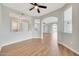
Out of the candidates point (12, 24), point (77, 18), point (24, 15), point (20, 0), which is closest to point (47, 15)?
point (24, 15)

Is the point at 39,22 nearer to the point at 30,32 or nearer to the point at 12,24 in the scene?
the point at 30,32

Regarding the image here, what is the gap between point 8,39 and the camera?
580 centimetres

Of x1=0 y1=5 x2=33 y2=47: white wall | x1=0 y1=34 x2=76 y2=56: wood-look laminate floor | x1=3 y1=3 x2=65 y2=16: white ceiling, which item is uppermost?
x1=3 y1=3 x2=65 y2=16: white ceiling

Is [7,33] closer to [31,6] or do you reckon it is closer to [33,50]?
[31,6]

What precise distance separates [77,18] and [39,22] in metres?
2.98

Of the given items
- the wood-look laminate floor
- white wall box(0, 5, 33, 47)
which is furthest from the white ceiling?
the wood-look laminate floor

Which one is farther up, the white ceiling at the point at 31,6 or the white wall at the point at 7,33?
the white ceiling at the point at 31,6

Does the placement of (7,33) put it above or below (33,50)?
above

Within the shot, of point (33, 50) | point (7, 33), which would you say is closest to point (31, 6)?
point (7, 33)

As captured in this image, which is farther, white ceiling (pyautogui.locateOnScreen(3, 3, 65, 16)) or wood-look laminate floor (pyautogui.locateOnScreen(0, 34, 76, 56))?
A: white ceiling (pyautogui.locateOnScreen(3, 3, 65, 16))

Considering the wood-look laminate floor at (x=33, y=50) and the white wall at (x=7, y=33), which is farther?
the white wall at (x=7, y=33)

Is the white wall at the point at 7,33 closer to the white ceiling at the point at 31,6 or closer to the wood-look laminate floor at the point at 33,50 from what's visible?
the white ceiling at the point at 31,6

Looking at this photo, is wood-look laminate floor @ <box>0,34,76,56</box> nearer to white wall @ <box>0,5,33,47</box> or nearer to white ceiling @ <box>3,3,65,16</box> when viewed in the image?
white wall @ <box>0,5,33,47</box>

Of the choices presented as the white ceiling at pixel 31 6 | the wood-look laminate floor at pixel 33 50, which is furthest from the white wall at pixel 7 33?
the wood-look laminate floor at pixel 33 50
